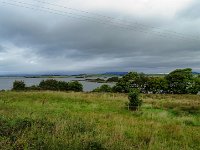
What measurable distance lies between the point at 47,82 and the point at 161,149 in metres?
81.2

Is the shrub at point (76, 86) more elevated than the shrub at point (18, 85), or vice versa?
the shrub at point (18, 85)

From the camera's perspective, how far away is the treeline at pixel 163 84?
87750 millimetres

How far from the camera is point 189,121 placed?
76.1ft

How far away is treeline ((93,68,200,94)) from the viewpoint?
87.8 metres

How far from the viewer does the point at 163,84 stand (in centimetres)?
8794

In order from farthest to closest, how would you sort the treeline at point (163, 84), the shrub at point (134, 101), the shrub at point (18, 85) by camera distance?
the treeline at point (163, 84)
the shrub at point (18, 85)
the shrub at point (134, 101)

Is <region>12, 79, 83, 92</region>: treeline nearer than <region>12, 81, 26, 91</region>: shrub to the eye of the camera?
No

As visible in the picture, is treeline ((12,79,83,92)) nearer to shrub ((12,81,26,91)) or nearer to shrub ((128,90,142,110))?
shrub ((12,81,26,91))

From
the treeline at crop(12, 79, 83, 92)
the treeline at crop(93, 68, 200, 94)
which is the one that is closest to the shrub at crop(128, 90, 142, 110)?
the treeline at crop(93, 68, 200, 94)

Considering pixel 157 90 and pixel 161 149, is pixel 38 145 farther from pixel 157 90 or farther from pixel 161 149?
pixel 157 90

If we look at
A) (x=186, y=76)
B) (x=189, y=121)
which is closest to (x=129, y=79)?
(x=186, y=76)

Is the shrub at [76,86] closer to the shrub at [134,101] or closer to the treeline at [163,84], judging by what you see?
the treeline at [163,84]

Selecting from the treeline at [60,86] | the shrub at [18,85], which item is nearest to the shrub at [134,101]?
the shrub at [18,85]

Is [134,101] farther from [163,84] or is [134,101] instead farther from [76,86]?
[163,84]
